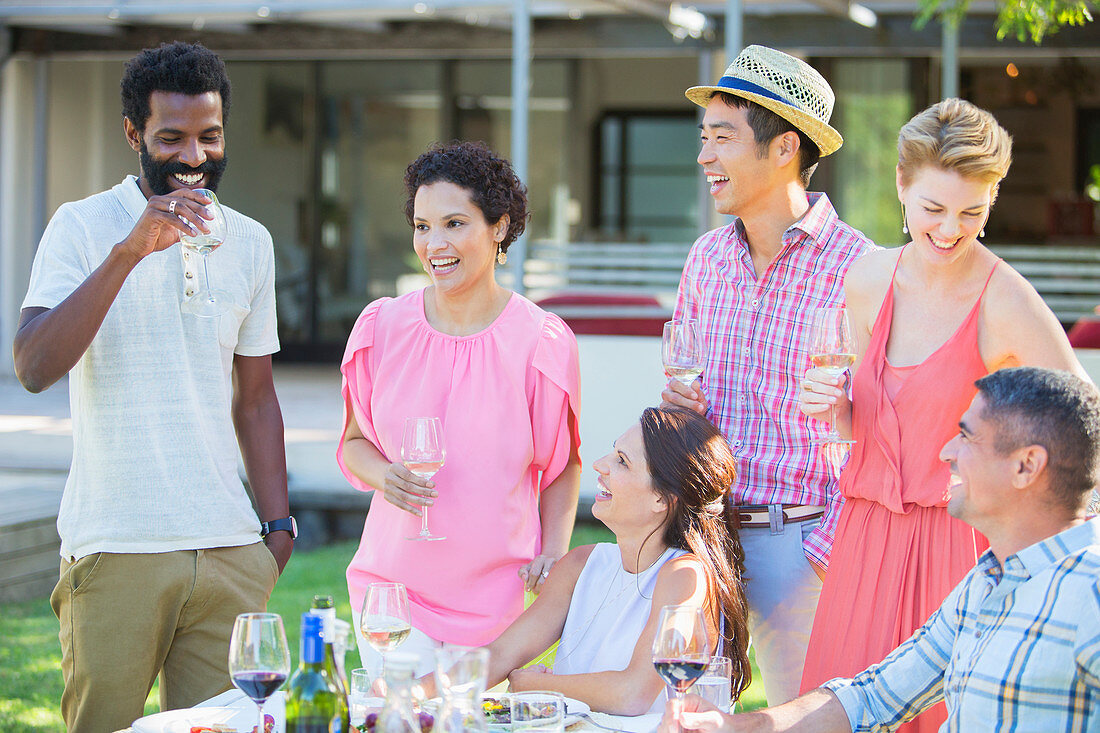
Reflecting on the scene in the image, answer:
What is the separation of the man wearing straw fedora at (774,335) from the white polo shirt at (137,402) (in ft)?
4.05

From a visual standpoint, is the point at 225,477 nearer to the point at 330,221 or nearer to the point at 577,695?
the point at 577,695

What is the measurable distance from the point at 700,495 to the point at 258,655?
1255 millimetres

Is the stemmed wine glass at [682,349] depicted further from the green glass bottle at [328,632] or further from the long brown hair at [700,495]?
the green glass bottle at [328,632]

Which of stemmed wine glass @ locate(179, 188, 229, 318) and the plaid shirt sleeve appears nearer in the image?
the plaid shirt sleeve

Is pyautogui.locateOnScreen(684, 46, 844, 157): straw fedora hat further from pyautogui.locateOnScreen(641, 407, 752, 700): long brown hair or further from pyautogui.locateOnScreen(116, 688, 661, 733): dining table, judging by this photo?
pyautogui.locateOnScreen(116, 688, 661, 733): dining table

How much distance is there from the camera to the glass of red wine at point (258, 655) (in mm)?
2131

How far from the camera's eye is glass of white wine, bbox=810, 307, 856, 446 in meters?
2.76

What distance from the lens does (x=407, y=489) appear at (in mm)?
2963

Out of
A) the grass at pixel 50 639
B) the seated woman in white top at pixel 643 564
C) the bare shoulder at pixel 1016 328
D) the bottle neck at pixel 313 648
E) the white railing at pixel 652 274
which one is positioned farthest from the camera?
the white railing at pixel 652 274

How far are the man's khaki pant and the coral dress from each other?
5.01ft

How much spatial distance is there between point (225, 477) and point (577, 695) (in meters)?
1.08

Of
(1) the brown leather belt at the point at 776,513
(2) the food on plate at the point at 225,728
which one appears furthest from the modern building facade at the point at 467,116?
(2) the food on plate at the point at 225,728

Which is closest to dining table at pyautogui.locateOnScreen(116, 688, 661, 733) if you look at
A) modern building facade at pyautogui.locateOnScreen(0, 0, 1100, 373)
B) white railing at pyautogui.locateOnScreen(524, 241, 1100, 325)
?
white railing at pyautogui.locateOnScreen(524, 241, 1100, 325)

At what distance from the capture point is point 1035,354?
2693mm
